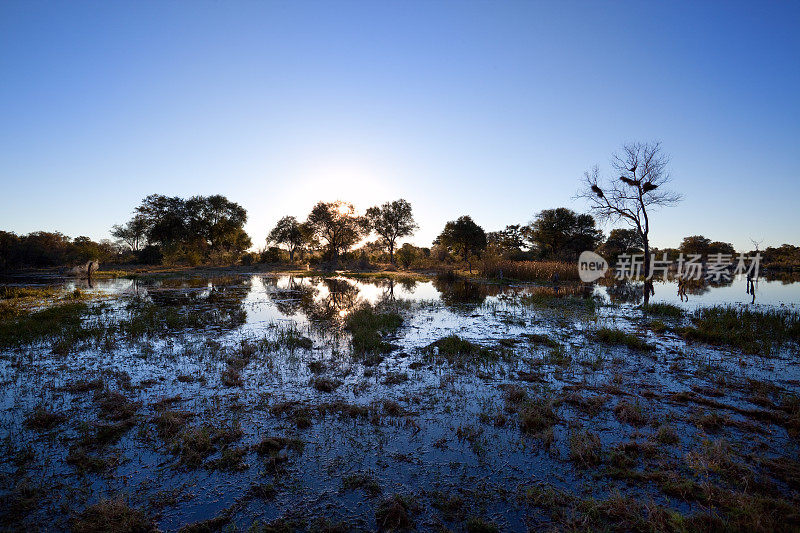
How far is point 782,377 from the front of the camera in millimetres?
8773

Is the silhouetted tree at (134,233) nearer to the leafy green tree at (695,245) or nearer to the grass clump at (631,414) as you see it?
the grass clump at (631,414)

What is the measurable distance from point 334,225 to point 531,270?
37593mm

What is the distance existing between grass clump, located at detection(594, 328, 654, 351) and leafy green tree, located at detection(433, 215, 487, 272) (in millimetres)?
48309

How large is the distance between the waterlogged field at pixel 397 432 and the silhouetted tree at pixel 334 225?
176 feet

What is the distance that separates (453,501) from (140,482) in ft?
13.6

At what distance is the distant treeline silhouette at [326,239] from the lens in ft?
194

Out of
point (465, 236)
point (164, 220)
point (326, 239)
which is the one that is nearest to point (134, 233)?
point (164, 220)

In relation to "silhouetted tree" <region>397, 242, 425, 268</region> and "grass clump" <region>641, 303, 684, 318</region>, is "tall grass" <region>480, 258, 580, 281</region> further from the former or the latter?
"silhouetted tree" <region>397, 242, 425, 268</region>

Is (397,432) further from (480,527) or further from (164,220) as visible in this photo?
(164,220)

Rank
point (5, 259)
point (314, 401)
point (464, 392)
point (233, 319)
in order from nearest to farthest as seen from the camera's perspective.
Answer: point (314, 401)
point (464, 392)
point (233, 319)
point (5, 259)

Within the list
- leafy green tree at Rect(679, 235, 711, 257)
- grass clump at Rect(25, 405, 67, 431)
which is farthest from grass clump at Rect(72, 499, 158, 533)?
leafy green tree at Rect(679, 235, 711, 257)

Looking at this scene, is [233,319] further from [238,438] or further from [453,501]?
[453,501]

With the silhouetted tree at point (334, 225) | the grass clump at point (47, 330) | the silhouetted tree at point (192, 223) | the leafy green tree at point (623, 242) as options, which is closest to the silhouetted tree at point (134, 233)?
the silhouetted tree at point (192, 223)

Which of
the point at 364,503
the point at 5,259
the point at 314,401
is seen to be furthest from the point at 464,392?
the point at 5,259
